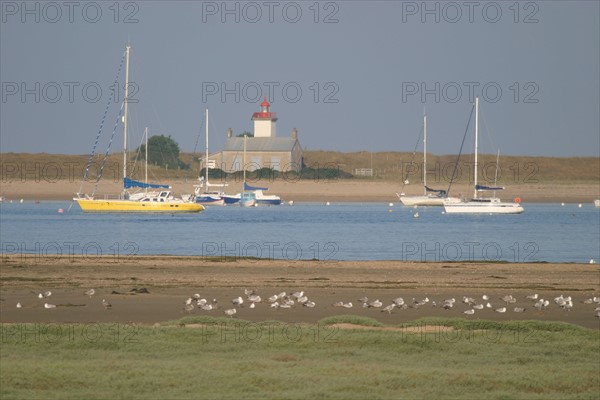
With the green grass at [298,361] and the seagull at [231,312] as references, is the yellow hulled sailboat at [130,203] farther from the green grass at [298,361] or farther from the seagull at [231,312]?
the green grass at [298,361]

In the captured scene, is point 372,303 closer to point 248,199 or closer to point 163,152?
point 248,199

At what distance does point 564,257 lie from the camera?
38.0m

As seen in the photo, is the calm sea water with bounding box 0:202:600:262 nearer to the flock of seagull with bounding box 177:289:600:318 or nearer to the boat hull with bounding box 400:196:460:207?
the boat hull with bounding box 400:196:460:207

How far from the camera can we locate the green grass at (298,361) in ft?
39.1

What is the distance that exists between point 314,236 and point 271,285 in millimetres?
25007

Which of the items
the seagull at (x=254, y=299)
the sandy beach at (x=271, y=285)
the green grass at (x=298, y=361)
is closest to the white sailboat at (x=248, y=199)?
the sandy beach at (x=271, y=285)

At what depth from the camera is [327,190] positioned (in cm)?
10638

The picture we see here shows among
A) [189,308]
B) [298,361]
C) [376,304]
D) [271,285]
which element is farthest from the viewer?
[271,285]

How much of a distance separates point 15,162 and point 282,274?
101 m

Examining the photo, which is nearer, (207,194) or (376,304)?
(376,304)

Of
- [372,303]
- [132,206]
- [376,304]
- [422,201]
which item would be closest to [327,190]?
[422,201]

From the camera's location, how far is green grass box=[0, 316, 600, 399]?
39.1 ft

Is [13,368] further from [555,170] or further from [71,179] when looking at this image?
[555,170]

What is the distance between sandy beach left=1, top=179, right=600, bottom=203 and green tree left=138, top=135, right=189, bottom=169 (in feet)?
88.7
